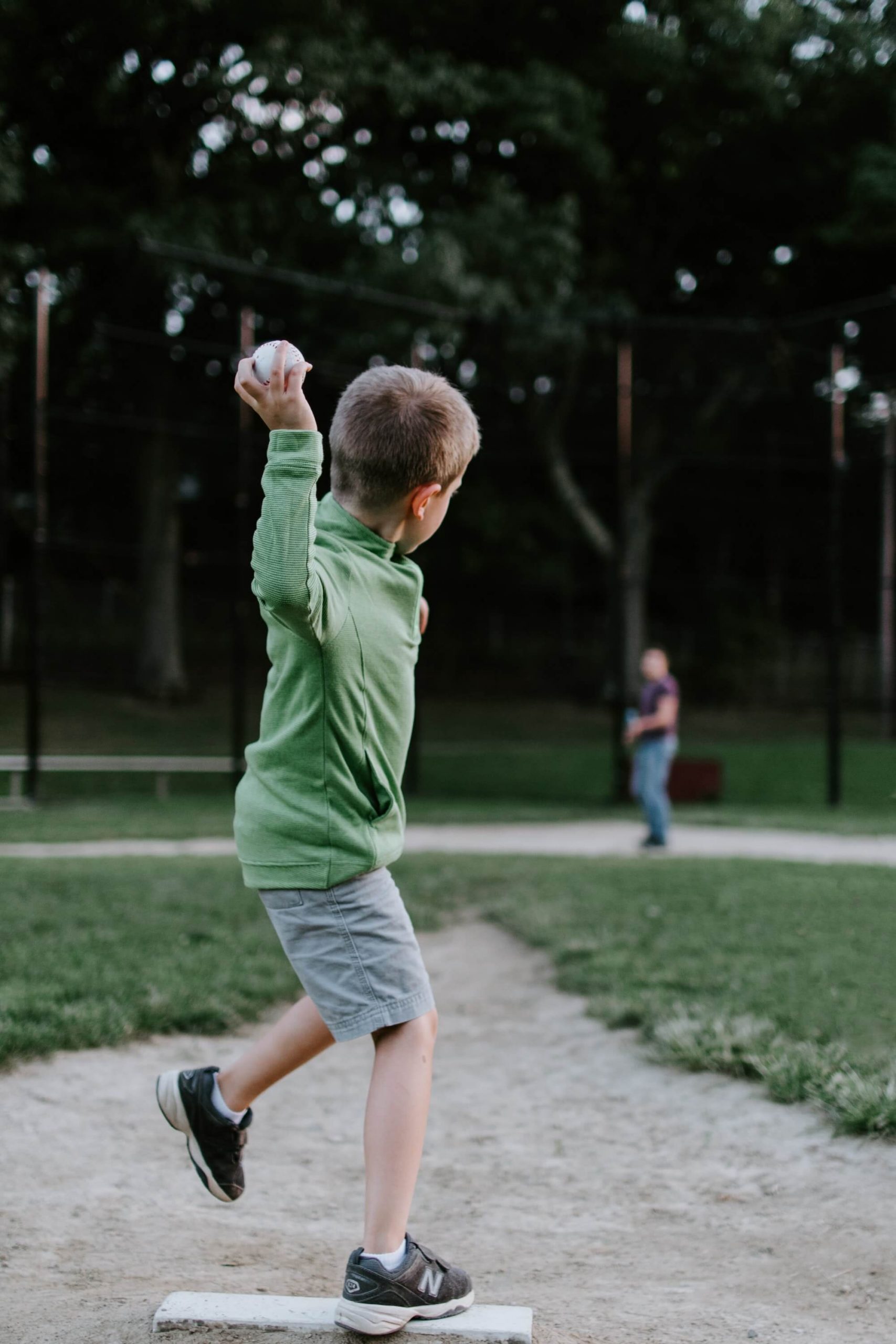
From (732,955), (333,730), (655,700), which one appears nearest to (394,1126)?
(333,730)

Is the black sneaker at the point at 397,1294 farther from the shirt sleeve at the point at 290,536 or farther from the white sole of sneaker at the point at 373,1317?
the shirt sleeve at the point at 290,536

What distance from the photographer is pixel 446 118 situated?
2014 cm

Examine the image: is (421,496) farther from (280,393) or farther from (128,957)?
(128,957)

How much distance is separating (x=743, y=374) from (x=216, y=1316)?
1436cm

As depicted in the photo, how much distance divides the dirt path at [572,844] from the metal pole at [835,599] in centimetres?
296

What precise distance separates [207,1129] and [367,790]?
847mm

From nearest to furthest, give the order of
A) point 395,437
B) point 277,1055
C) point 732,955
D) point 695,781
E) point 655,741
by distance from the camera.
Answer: point 395,437, point 277,1055, point 732,955, point 655,741, point 695,781

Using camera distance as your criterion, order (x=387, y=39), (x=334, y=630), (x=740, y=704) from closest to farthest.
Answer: (x=334, y=630) → (x=740, y=704) → (x=387, y=39)

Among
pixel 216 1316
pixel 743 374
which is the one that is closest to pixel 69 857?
pixel 216 1316

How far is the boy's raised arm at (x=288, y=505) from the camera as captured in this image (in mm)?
2117

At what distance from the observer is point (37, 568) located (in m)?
12.1

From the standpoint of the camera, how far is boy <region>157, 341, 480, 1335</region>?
2273mm

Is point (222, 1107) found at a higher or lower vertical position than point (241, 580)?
lower

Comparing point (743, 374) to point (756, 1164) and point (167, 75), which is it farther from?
point (756, 1164)
